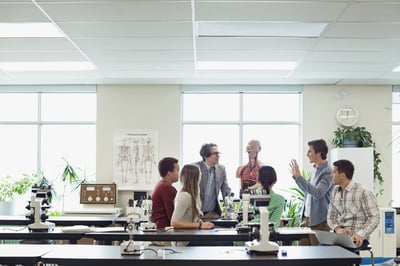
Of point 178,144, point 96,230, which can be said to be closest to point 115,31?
point 96,230

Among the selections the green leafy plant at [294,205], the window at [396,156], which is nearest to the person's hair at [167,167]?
the green leafy plant at [294,205]

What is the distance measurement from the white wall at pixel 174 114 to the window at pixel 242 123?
0.72ft

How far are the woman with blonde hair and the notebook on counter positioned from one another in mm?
1082

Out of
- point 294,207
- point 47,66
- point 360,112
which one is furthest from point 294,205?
point 47,66

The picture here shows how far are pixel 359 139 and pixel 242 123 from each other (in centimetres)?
182

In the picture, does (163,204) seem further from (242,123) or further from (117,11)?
(242,123)

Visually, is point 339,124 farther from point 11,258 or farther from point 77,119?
point 11,258

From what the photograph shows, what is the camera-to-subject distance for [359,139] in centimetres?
830

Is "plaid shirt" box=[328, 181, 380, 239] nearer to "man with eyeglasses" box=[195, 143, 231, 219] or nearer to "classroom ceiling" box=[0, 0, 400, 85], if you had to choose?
"classroom ceiling" box=[0, 0, 400, 85]

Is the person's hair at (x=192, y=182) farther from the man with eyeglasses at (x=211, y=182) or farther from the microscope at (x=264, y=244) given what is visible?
→ the man with eyeglasses at (x=211, y=182)

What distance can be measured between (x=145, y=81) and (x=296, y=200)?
9.72ft

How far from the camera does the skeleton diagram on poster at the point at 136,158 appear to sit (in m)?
8.66

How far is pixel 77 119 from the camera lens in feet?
29.6

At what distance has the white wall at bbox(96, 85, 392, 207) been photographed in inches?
341
